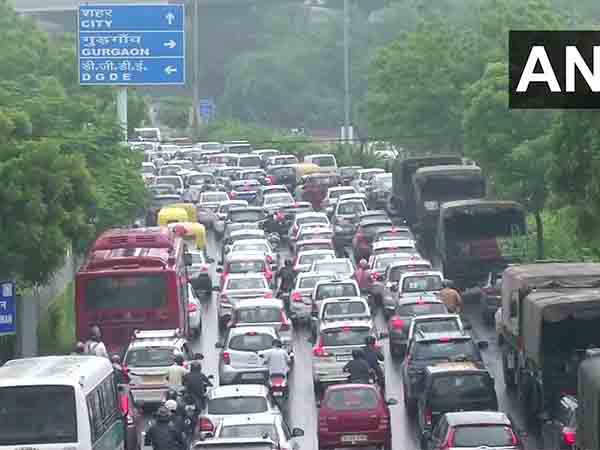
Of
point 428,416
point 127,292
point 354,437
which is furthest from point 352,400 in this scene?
point 127,292

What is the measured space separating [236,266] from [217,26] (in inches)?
3579

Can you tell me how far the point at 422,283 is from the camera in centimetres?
4303

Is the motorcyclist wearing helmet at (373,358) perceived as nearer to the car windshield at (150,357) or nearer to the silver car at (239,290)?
the car windshield at (150,357)

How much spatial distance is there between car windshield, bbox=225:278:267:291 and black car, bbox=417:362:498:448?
1591 cm

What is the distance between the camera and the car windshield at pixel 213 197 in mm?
68938

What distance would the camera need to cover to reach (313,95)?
12412 centimetres

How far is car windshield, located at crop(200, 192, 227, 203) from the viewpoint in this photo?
68.9 metres

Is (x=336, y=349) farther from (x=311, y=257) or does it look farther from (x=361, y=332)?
(x=311, y=257)

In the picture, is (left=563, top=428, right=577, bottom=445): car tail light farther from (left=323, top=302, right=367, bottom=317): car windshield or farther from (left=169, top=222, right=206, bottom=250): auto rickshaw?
(left=169, top=222, right=206, bottom=250): auto rickshaw

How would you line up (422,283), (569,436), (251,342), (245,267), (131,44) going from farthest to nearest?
(131,44), (245,267), (422,283), (251,342), (569,436)

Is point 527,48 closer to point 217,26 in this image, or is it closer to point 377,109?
point 377,109

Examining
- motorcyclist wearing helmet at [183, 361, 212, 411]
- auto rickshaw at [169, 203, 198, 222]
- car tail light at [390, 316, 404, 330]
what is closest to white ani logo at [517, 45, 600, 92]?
motorcyclist wearing helmet at [183, 361, 212, 411]

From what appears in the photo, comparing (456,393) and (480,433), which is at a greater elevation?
(480,433)

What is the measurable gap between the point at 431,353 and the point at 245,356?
12.9ft
